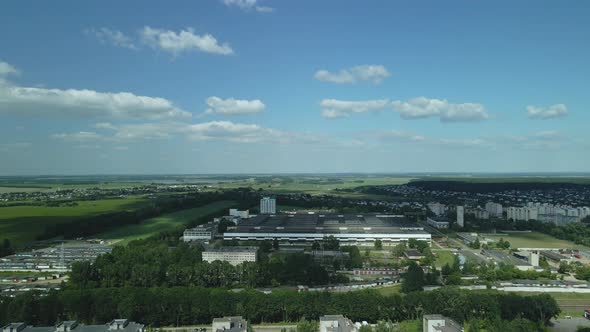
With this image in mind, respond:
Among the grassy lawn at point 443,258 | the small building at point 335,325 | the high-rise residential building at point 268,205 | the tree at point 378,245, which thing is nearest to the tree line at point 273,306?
the small building at point 335,325

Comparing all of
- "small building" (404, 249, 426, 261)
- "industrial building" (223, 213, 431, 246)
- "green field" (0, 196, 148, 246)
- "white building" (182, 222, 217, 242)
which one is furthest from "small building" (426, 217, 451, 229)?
"green field" (0, 196, 148, 246)

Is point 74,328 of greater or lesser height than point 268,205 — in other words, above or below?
below

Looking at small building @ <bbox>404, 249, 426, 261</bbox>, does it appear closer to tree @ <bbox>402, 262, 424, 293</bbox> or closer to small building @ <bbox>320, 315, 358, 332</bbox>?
tree @ <bbox>402, 262, 424, 293</bbox>

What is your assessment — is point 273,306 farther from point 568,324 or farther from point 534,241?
point 534,241

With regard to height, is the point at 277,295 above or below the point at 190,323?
above

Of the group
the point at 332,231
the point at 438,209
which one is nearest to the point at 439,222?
the point at 438,209

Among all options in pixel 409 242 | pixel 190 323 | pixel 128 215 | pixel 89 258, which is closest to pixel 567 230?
pixel 409 242

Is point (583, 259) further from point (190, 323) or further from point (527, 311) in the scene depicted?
point (190, 323)
